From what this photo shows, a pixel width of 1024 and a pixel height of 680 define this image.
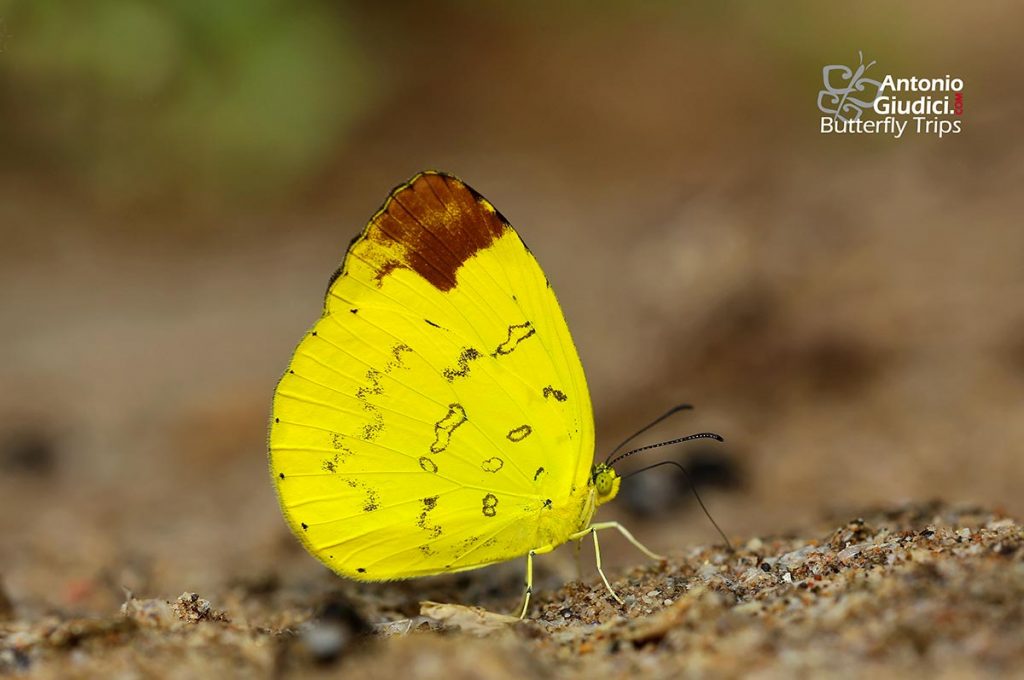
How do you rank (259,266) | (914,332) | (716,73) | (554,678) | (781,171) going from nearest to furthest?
(554,678), (914,332), (781,171), (259,266), (716,73)

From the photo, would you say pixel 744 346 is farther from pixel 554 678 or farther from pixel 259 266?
pixel 259 266

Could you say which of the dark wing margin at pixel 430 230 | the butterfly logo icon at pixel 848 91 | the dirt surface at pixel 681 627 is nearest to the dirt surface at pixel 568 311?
the dirt surface at pixel 681 627

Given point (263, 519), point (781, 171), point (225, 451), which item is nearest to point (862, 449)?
point (781, 171)

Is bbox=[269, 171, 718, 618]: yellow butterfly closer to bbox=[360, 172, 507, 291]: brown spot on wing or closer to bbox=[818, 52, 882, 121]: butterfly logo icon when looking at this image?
bbox=[360, 172, 507, 291]: brown spot on wing

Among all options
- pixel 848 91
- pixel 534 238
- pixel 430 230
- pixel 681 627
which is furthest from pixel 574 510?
pixel 534 238

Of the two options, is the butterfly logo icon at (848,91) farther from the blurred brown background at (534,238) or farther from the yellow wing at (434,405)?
the yellow wing at (434,405)

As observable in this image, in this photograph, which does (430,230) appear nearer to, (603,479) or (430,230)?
(430,230)

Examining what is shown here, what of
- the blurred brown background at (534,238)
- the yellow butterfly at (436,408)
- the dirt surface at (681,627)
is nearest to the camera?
the dirt surface at (681,627)

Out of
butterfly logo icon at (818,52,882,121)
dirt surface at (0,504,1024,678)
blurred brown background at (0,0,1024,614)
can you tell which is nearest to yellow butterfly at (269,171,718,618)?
dirt surface at (0,504,1024,678)
